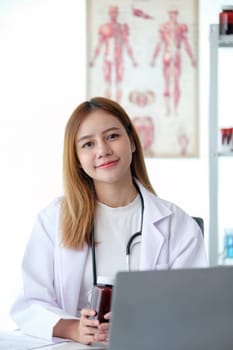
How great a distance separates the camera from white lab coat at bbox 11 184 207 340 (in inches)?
73.8

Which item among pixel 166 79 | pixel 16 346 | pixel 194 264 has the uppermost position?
pixel 166 79

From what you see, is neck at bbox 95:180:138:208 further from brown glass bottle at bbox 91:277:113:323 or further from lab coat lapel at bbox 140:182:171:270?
brown glass bottle at bbox 91:277:113:323

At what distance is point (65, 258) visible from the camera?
1.91 meters

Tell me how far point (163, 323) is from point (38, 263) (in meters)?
0.81

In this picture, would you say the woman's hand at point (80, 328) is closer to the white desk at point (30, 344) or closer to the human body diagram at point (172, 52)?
the white desk at point (30, 344)

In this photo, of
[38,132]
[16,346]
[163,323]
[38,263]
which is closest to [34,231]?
[38,263]

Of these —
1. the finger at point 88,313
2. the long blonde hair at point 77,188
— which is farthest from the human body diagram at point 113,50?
the finger at point 88,313

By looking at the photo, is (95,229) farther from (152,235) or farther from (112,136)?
(112,136)

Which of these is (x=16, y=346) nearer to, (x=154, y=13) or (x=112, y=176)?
(x=112, y=176)

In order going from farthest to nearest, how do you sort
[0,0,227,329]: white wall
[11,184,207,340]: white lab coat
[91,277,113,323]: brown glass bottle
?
[0,0,227,329]: white wall
[11,184,207,340]: white lab coat
[91,277,113,323]: brown glass bottle

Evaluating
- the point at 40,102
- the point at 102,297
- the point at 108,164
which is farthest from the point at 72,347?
the point at 40,102

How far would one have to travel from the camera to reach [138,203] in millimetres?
2053

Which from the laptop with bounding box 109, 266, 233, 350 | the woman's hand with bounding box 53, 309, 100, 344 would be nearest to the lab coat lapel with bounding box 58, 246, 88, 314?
the woman's hand with bounding box 53, 309, 100, 344

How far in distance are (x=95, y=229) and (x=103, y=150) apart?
0.25 m
